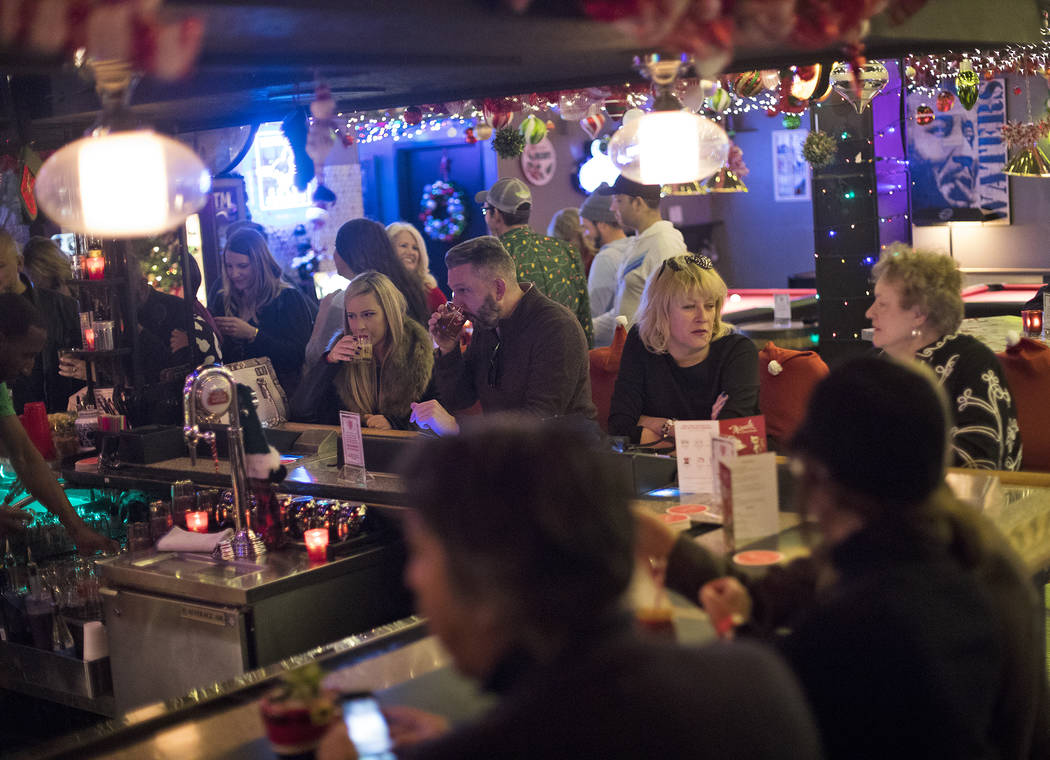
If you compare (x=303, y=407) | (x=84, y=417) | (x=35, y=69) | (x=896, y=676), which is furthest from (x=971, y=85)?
(x=896, y=676)

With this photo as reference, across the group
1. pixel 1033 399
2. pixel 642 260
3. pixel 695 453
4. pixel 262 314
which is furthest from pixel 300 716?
pixel 642 260

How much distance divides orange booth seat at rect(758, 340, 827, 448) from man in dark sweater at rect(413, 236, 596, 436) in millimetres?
1034

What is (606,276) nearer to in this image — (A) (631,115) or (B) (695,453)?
(A) (631,115)

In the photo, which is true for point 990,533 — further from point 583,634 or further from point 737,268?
point 737,268

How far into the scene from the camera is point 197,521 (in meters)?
3.50

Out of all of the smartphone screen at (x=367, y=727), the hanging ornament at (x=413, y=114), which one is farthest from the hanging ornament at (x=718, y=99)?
the smartphone screen at (x=367, y=727)

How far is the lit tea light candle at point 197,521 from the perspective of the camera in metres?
3.50

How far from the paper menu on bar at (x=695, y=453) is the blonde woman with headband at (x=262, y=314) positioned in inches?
107

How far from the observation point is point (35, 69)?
2752mm

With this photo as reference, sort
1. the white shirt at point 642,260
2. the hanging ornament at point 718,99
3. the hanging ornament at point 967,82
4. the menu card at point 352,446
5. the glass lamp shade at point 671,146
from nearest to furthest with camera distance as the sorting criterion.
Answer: the glass lamp shade at point 671,146 < the menu card at point 352,446 < the white shirt at point 642,260 < the hanging ornament at point 718,99 < the hanging ornament at point 967,82

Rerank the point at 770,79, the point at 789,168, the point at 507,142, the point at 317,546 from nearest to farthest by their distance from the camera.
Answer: the point at 317,546 → the point at 770,79 → the point at 507,142 → the point at 789,168

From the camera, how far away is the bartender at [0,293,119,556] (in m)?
3.66

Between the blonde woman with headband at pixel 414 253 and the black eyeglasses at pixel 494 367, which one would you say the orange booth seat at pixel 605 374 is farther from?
the blonde woman with headband at pixel 414 253

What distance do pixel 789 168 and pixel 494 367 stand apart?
10122 millimetres
